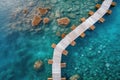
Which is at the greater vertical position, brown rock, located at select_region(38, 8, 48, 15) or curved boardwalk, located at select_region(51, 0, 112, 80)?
brown rock, located at select_region(38, 8, 48, 15)

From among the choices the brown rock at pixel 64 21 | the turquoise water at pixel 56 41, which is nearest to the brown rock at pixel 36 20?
the turquoise water at pixel 56 41

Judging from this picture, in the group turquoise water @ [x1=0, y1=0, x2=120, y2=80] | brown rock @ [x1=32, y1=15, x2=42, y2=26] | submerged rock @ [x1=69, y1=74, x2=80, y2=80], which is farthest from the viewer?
brown rock @ [x1=32, y1=15, x2=42, y2=26]

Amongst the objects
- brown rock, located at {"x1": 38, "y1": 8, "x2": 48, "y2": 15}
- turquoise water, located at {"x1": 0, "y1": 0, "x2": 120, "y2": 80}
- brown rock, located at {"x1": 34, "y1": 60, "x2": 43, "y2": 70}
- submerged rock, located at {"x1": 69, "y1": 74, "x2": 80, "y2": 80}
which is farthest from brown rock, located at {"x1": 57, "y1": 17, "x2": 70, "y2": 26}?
submerged rock, located at {"x1": 69, "y1": 74, "x2": 80, "y2": 80}

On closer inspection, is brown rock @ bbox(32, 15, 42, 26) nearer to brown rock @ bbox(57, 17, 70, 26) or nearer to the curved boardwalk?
brown rock @ bbox(57, 17, 70, 26)

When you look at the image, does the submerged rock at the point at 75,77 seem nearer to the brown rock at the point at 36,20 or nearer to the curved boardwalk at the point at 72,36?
the curved boardwalk at the point at 72,36

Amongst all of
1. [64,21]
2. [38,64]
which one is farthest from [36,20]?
[38,64]

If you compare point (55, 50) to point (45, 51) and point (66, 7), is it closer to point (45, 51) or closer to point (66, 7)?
point (45, 51)
